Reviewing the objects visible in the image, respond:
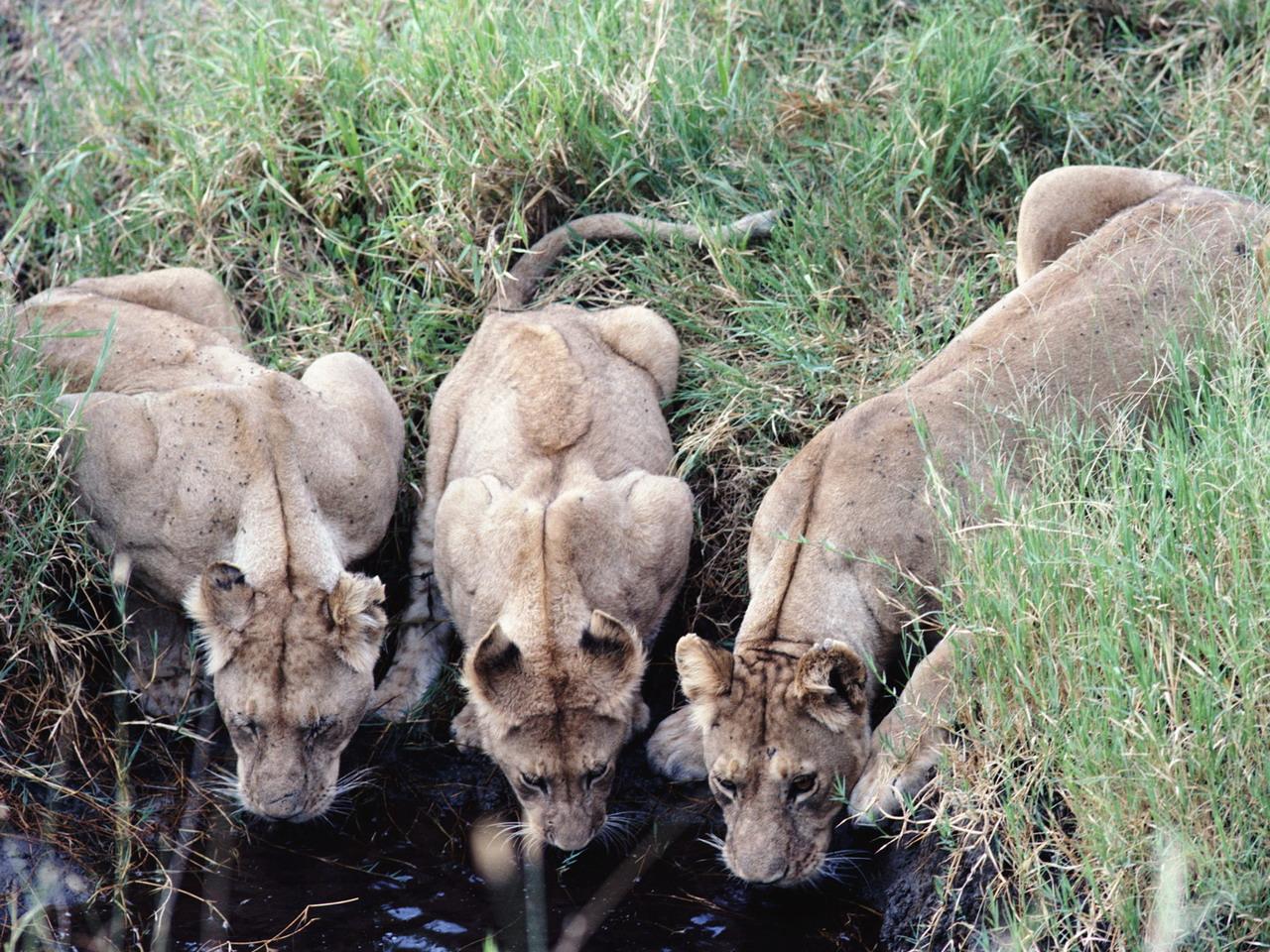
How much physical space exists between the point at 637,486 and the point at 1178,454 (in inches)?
76.3

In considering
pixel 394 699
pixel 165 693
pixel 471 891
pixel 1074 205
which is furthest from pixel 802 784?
pixel 1074 205

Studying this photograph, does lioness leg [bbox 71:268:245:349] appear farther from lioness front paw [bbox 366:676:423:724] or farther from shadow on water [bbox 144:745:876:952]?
shadow on water [bbox 144:745:876:952]

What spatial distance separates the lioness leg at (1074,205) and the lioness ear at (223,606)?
10.1ft

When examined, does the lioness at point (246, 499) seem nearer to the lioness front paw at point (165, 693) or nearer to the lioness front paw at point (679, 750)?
the lioness front paw at point (165, 693)

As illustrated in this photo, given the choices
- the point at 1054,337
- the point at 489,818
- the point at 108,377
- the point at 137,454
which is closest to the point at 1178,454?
the point at 1054,337

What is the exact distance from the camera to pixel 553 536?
17.9 ft

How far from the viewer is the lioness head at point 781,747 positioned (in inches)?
189

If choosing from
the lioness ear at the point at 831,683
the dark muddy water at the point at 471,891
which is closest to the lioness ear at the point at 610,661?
the dark muddy water at the point at 471,891

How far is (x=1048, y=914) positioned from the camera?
4.16 meters

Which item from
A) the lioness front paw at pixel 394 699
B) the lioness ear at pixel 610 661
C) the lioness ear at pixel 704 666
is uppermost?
the lioness ear at pixel 704 666

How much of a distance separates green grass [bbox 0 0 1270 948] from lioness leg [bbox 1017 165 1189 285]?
0.30m

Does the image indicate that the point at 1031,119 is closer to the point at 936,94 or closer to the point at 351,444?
the point at 936,94

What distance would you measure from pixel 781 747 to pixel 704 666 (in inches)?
12.8

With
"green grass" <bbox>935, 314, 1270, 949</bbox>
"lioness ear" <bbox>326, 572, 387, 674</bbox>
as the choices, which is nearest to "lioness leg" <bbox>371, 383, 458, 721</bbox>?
"lioness ear" <bbox>326, 572, 387, 674</bbox>
